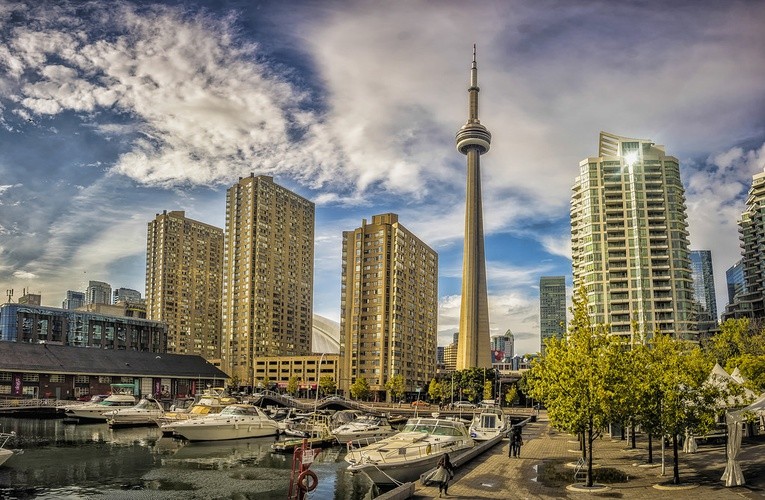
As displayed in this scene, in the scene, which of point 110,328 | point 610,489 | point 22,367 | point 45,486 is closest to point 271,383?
point 110,328

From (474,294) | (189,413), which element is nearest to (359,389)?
(474,294)

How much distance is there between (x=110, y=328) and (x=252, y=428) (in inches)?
4212

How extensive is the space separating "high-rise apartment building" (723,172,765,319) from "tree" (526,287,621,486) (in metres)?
125

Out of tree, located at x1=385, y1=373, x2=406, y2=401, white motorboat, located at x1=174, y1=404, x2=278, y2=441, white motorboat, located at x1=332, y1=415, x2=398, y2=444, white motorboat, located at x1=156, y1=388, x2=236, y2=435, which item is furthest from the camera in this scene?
tree, located at x1=385, y1=373, x2=406, y2=401

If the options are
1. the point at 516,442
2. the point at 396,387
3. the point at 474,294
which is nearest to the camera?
the point at 516,442

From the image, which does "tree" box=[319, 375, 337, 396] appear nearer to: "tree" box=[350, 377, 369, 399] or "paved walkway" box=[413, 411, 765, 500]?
"tree" box=[350, 377, 369, 399]

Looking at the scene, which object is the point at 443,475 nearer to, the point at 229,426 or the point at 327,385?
the point at 229,426

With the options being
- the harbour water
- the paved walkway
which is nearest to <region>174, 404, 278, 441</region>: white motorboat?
the harbour water

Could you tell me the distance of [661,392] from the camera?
2691 centimetres

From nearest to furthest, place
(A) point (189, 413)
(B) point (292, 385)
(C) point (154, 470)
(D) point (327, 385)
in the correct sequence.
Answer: (C) point (154, 470) → (A) point (189, 413) → (D) point (327, 385) → (B) point (292, 385)

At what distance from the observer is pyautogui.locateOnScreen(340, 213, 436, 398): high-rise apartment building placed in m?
162

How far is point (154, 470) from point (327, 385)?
115839 millimetres

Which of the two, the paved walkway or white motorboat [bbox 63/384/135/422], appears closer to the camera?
the paved walkway

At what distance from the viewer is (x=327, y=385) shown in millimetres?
155375
